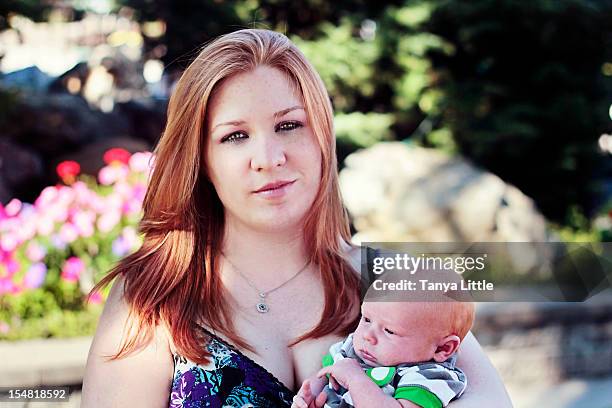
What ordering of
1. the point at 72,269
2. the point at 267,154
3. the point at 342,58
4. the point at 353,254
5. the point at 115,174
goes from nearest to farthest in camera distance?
the point at 267,154
the point at 353,254
the point at 72,269
the point at 115,174
the point at 342,58

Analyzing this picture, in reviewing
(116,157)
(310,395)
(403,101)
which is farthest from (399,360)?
(403,101)

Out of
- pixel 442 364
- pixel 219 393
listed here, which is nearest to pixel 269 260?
pixel 219 393

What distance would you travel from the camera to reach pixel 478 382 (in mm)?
1269

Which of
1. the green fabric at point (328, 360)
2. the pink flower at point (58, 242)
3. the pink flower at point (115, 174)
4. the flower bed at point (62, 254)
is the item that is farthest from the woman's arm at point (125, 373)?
the pink flower at point (115, 174)

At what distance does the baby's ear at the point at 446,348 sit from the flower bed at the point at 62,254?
2.49 metres

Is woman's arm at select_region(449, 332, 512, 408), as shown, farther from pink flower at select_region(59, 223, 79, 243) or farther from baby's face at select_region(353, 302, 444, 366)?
pink flower at select_region(59, 223, 79, 243)

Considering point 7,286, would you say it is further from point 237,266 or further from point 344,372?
point 344,372

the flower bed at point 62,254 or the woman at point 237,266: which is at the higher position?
the woman at point 237,266

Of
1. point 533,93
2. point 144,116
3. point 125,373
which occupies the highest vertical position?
point 125,373

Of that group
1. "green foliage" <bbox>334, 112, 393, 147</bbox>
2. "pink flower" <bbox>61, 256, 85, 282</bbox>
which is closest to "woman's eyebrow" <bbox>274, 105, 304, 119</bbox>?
"pink flower" <bbox>61, 256, 85, 282</bbox>

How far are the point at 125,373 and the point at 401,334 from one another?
0.51m

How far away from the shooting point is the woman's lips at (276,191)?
1277 millimetres

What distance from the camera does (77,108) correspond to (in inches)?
265

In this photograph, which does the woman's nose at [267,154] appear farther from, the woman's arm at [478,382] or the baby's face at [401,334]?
the woman's arm at [478,382]
